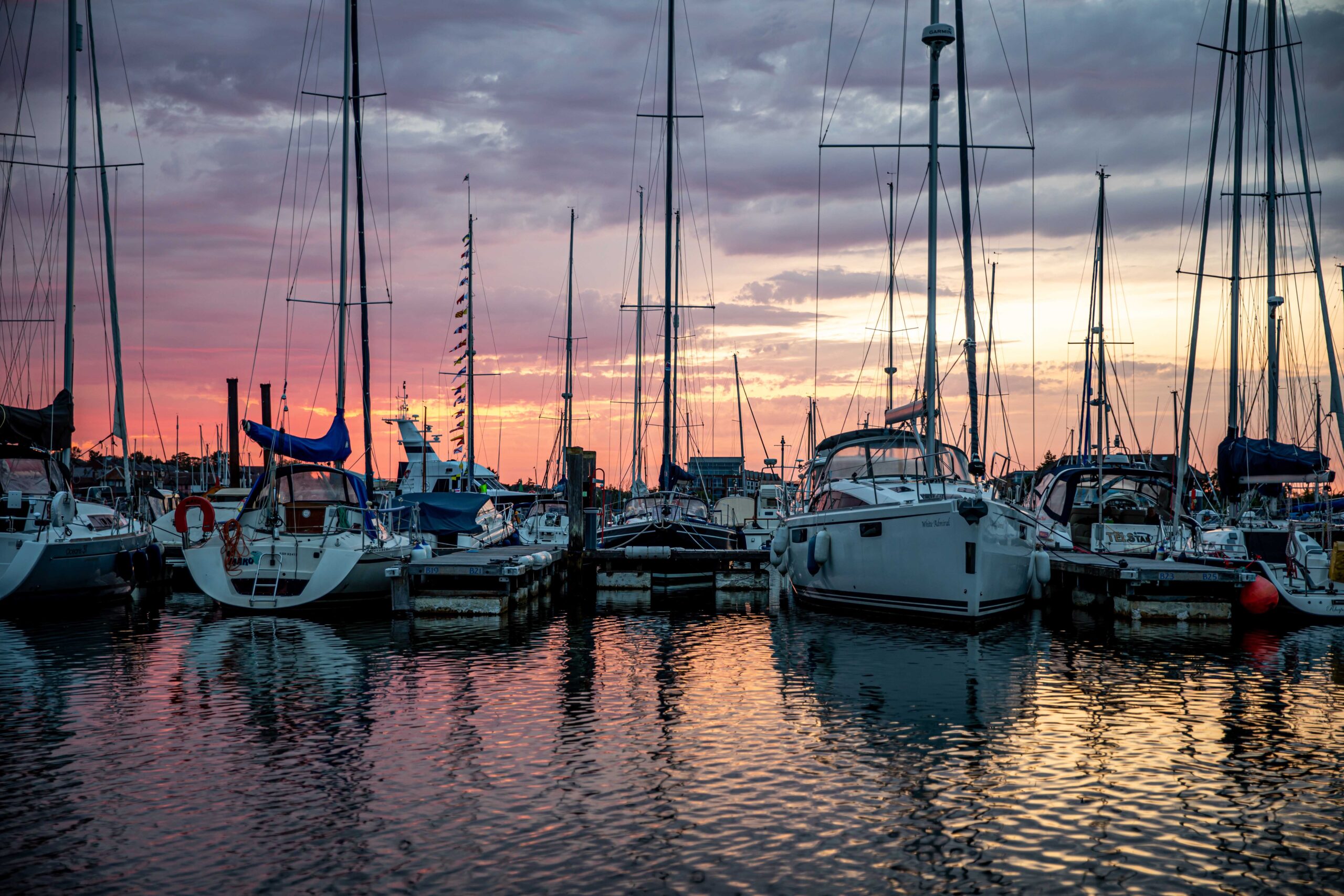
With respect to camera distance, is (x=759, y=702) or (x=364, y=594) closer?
(x=759, y=702)

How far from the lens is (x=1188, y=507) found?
2503 centimetres

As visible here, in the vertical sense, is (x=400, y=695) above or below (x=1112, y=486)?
below

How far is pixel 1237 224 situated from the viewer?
24.4m

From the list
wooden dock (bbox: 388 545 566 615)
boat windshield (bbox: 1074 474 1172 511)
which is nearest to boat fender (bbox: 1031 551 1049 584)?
boat windshield (bbox: 1074 474 1172 511)

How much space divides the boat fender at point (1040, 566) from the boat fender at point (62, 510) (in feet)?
57.9

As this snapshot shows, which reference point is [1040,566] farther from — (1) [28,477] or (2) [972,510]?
(1) [28,477]

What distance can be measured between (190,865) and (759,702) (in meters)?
6.54

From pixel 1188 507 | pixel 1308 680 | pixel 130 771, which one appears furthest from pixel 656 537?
pixel 130 771

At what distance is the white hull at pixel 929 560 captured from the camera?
53.7 feet

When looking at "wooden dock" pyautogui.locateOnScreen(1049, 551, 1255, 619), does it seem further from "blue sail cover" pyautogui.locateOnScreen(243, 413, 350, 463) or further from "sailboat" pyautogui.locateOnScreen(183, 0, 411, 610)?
"blue sail cover" pyautogui.locateOnScreen(243, 413, 350, 463)

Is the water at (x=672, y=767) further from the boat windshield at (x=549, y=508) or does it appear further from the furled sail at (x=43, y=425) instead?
Result: the boat windshield at (x=549, y=508)

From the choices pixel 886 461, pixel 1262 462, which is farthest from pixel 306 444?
pixel 1262 462

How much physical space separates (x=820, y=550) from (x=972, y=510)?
4039 mm

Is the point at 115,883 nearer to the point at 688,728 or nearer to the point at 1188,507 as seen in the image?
the point at 688,728
